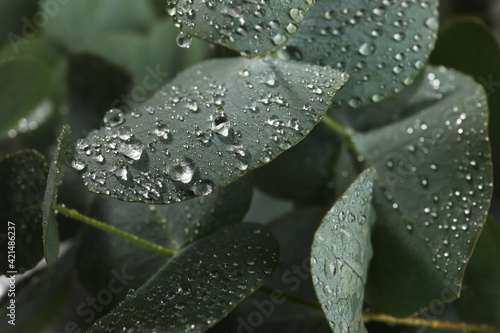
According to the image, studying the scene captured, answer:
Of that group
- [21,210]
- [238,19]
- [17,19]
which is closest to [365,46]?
[238,19]

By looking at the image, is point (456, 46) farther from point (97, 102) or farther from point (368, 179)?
point (97, 102)

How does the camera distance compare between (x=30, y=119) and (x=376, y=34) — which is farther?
(x=30, y=119)

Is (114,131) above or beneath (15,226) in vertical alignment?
above

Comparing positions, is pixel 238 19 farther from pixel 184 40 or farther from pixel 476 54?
pixel 476 54

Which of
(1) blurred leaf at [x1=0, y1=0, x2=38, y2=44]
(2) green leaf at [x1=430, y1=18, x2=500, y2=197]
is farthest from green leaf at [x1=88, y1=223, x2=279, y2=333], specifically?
(1) blurred leaf at [x1=0, y1=0, x2=38, y2=44]

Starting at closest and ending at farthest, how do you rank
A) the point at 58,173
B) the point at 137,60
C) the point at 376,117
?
the point at 58,173
the point at 376,117
the point at 137,60

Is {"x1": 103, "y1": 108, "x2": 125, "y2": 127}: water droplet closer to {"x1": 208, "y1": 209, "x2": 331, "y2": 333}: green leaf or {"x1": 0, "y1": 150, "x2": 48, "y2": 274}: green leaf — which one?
{"x1": 0, "y1": 150, "x2": 48, "y2": 274}: green leaf

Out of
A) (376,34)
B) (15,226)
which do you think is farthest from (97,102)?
(376,34)
